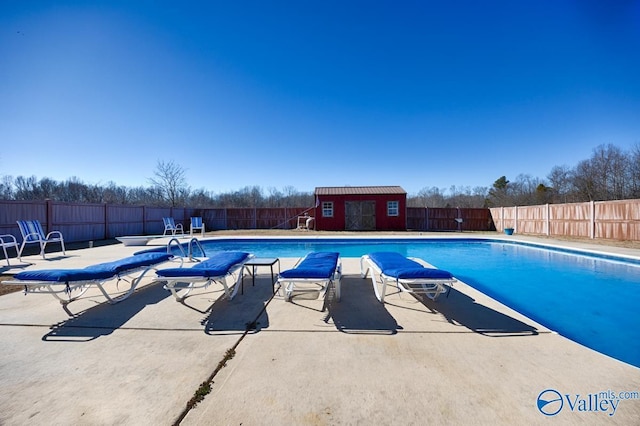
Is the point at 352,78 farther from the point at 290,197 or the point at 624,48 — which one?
the point at 290,197

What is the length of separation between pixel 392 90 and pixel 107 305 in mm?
12388

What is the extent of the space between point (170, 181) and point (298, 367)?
29.7 meters

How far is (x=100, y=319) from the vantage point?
317 centimetres

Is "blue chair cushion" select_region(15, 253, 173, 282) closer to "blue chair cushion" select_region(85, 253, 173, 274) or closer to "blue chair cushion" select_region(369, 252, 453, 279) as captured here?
"blue chair cushion" select_region(85, 253, 173, 274)

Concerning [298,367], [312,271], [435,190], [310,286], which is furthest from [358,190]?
[435,190]

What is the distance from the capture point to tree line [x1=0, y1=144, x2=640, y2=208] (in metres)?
21.4

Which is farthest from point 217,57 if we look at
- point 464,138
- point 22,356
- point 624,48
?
point 464,138

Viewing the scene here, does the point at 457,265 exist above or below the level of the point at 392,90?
below

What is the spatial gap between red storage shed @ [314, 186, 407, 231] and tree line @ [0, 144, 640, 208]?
36.4 ft

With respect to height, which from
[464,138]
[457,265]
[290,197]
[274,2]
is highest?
[274,2]

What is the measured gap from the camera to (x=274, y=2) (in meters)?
7.64

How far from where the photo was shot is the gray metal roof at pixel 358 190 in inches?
712

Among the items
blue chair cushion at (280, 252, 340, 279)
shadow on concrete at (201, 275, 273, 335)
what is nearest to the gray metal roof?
shadow on concrete at (201, 275, 273, 335)

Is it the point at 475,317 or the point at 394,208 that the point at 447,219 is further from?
the point at 475,317
